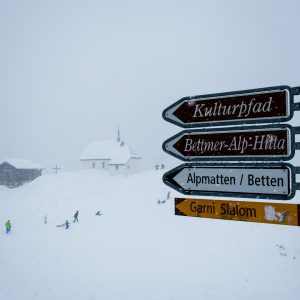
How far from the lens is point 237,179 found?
386 cm

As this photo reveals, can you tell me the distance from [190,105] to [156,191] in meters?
35.9

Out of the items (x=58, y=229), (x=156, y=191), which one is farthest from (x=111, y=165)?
(x=58, y=229)

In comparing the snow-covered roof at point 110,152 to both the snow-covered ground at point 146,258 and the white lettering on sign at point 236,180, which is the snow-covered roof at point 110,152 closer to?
the snow-covered ground at point 146,258

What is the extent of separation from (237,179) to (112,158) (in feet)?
180

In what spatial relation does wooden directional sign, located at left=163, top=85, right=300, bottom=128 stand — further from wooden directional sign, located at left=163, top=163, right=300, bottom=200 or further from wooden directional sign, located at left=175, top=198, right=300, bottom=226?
wooden directional sign, located at left=175, top=198, right=300, bottom=226

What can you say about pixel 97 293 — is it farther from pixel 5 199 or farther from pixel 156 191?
pixel 5 199

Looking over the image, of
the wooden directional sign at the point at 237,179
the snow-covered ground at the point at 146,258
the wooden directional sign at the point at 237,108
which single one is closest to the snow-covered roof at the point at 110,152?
the snow-covered ground at the point at 146,258

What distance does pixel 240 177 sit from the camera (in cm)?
384

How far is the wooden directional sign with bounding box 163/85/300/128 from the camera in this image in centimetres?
362

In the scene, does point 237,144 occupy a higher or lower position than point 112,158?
lower

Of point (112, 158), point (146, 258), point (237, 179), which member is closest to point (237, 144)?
point (237, 179)

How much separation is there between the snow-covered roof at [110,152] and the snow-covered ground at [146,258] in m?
24.7

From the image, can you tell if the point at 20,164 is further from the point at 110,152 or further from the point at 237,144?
the point at 237,144

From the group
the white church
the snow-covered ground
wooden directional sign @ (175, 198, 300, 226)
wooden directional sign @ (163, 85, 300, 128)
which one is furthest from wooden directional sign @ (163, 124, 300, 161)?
the white church
